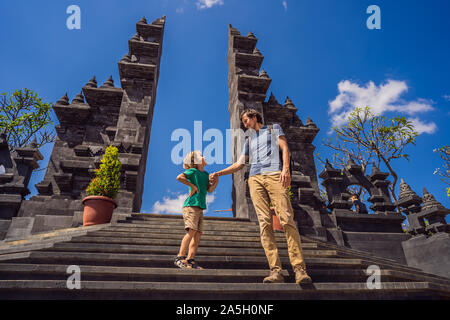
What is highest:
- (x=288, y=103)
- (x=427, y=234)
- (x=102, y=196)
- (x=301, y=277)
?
(x=288, y=103)

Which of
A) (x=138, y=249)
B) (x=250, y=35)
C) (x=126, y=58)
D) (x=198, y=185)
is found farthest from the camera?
(x=250, y=35)

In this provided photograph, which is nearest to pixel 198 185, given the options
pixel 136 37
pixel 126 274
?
pixel 126 274

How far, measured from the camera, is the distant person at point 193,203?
3.73 metres

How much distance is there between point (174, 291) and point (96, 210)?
485 cm

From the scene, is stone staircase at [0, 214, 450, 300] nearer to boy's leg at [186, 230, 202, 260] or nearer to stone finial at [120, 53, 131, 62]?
boy's leg at [186, 230, 202, 260]

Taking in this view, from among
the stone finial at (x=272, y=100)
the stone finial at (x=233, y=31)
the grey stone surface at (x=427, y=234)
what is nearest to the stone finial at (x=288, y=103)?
the stone finial at (x=272, y=100)

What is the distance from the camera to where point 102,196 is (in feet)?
23.2

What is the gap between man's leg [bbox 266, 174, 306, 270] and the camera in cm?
304

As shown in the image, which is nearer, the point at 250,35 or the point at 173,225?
the point at 173,225

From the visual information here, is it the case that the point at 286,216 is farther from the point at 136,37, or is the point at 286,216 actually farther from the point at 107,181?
the point at 136,37

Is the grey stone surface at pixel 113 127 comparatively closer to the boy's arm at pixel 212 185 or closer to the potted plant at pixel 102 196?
the potted plant at pixel 102 196

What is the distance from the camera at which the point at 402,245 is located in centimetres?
922

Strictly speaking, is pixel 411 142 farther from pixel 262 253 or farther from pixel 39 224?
pixel 39 224

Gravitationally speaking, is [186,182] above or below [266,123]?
below
